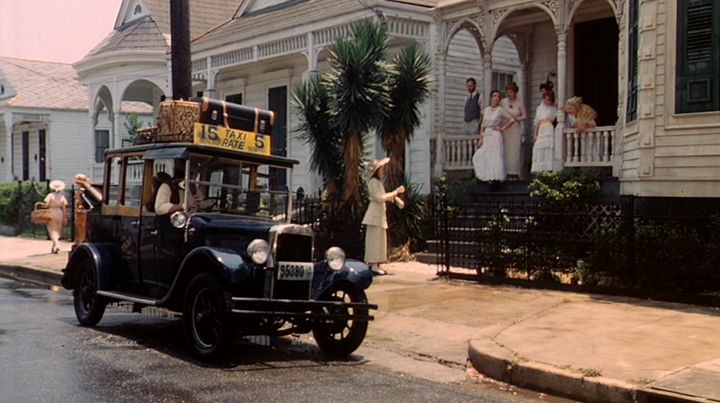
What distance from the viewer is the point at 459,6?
1591 cm

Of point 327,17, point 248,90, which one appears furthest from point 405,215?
point 248,90

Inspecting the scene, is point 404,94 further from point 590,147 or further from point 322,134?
point 590,147

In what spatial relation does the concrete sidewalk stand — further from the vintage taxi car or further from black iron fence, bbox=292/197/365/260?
black iron fence, bbox=292/197/365/260

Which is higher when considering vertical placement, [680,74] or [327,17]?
[327,17]

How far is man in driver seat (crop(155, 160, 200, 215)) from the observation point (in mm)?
7941

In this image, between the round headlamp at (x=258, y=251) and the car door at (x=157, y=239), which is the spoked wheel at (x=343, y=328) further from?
the car door at (x=157, y=239)

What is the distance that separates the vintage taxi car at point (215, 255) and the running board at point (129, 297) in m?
0.02

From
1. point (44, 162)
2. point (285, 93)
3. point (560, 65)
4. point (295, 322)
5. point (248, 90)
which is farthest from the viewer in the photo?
point (44, 162)

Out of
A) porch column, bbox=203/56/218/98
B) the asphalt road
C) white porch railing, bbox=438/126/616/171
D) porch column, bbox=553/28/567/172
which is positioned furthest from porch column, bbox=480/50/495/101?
porch column, bbox=203/56/218/98

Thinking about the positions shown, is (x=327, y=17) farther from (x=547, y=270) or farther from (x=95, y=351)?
(x=95, y=351)

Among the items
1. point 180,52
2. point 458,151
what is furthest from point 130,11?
point 458,151

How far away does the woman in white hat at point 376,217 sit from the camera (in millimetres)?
12281

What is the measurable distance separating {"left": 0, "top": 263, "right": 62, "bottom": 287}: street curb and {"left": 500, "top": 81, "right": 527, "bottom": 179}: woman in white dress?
873cm

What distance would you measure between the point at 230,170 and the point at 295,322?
1910 mm
